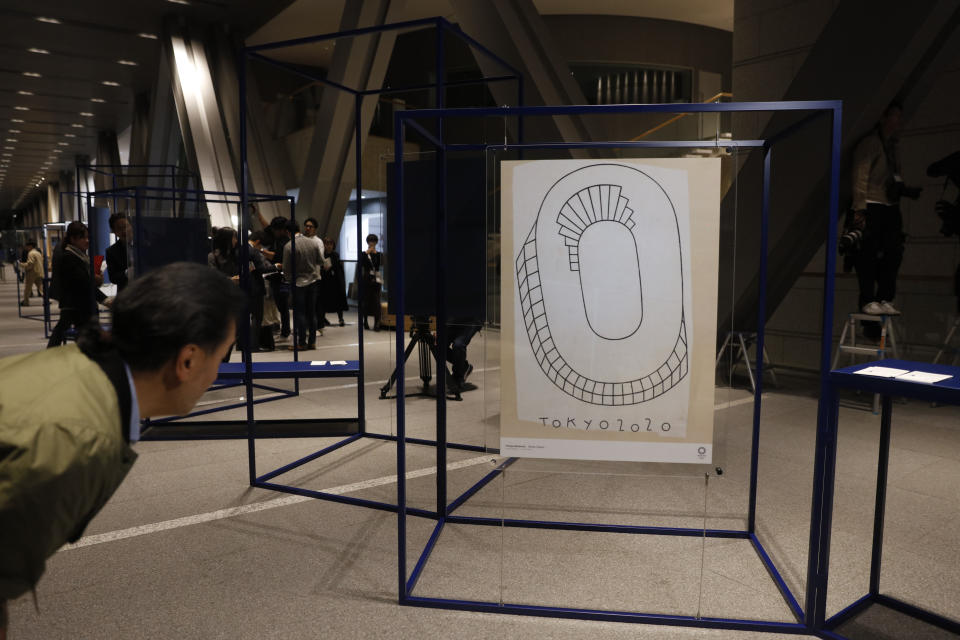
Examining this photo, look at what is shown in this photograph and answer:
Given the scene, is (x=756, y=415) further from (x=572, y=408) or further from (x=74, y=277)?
(x=74, y=277)

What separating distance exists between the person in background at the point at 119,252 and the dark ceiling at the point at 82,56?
6.70 meters

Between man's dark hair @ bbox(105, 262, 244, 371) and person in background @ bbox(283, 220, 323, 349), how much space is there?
253 inches

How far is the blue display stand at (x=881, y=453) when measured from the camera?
179 cm

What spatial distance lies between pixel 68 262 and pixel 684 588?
18.9 feet

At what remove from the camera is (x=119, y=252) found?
6.66 m

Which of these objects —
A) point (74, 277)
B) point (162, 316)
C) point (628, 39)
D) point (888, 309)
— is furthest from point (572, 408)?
point (628, 39)

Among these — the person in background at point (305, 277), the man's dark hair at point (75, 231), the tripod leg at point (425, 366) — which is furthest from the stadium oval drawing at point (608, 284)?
the person in background at point (305, 277)

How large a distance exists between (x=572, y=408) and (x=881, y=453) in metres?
1.04

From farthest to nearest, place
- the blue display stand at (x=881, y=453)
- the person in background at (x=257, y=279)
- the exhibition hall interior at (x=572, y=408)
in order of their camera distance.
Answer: the person in background at (x=257, y=279)
the exhibition hall interior at (x=572, y=408)
the blue display stand at (x=881, y=453)

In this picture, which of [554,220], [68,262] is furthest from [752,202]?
[68,262]

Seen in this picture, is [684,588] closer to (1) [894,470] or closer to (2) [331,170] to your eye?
(1) [894,470]

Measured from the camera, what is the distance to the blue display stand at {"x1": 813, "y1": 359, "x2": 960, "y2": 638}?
179 cm

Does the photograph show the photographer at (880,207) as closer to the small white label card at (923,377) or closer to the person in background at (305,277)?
the small white label card at (923,377)

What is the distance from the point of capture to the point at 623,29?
508 inches
